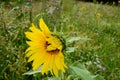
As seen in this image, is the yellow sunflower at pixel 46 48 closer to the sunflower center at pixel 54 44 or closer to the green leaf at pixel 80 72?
the sunflower center at pixel 54 44

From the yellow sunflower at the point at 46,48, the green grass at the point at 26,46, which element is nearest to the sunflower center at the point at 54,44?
the yellow sunflower at the point at 46,48

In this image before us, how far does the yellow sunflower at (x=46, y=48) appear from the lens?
1634mm

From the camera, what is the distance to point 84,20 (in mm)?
6352

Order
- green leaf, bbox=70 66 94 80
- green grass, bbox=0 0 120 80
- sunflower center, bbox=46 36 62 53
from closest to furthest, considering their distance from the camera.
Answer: sunflower center, bbox=46 36 62 53 → green leaf, bbox=70 66 94 80 → green grass, bbox=0 0 120 80

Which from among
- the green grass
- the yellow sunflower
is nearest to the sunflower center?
the yellow sunflower

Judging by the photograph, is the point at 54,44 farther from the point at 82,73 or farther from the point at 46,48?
the point at 82,73

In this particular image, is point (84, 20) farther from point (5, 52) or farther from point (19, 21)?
point (5, 52)

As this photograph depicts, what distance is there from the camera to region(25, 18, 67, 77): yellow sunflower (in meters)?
1.63

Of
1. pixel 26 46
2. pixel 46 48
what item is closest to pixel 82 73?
pixel 46 48

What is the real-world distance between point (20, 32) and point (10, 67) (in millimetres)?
909

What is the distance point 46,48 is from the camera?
170cm

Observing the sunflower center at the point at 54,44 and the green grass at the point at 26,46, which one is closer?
the sunflower center at the point at 54,44

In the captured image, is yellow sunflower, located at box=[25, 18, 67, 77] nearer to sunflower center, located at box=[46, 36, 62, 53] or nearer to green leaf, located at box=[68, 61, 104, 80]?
sunflower center, located at box=[46, 36, 62, 53]

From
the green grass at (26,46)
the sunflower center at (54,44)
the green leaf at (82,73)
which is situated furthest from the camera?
the green grass at (26,46)
